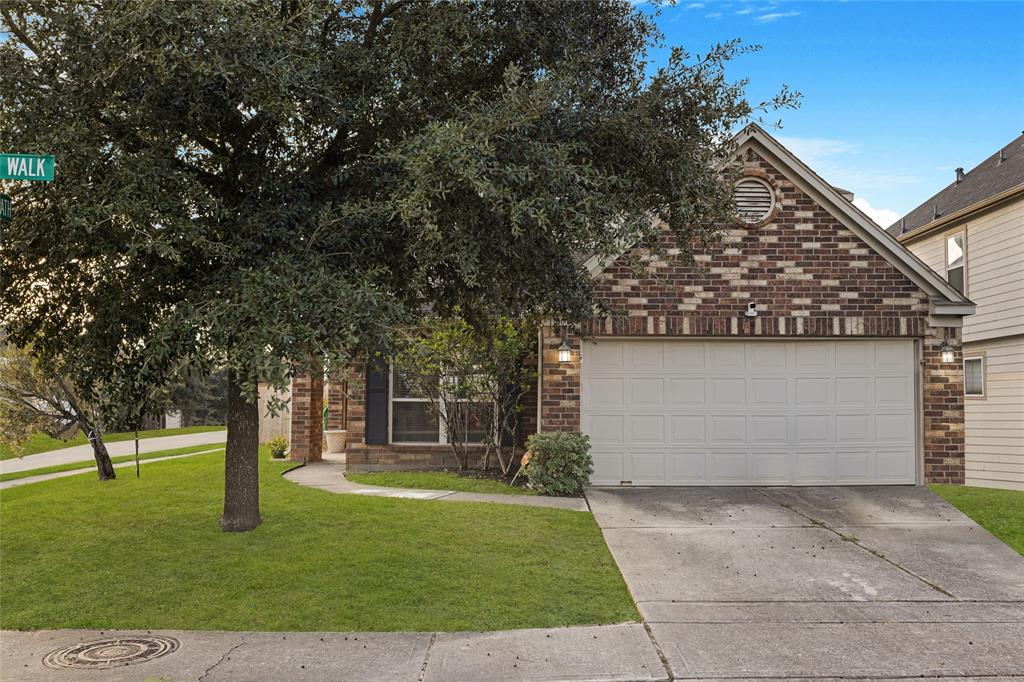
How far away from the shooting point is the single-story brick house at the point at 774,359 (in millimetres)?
12031

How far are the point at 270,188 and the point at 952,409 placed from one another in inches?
407

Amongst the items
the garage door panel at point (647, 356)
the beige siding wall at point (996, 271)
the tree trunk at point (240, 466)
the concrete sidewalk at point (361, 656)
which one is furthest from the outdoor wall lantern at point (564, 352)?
the beige siding wall at point (996, 271)

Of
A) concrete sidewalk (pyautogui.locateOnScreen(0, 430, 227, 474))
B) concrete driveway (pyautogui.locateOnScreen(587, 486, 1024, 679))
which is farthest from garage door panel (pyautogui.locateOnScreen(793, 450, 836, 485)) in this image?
concrete sidewalk (pyautogui.locateOnScreen(0, 430, 227, 474))

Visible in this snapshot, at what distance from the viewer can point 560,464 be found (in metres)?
11.5

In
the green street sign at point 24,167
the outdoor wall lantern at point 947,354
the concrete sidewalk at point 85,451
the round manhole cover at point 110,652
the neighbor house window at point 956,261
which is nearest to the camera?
the green street sign at point 24,167

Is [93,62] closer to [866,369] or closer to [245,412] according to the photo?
[245,412]

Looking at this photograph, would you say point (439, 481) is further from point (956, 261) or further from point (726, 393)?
point (956, 261)

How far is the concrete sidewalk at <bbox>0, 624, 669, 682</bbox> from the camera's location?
5082mm

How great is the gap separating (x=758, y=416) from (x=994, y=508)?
3298 millimetres

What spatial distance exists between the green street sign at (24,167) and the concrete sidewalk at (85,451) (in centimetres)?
1370

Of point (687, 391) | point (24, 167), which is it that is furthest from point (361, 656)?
point (687, 391)

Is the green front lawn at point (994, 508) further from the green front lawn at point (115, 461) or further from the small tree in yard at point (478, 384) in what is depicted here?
the green front lawn at point (115, 461)

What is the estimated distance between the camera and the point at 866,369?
483 inches

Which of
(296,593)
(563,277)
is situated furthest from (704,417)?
(296,593)
